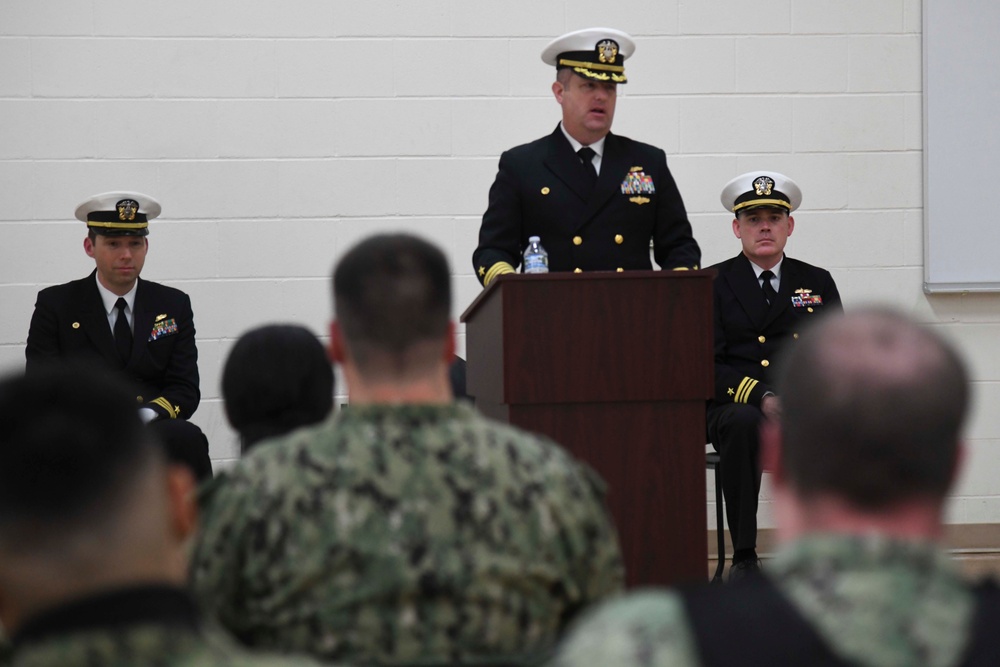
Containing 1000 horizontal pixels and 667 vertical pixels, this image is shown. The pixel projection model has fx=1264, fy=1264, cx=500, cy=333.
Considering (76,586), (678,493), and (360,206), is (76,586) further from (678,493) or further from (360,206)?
(360,206)

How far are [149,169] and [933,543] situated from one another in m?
4.31

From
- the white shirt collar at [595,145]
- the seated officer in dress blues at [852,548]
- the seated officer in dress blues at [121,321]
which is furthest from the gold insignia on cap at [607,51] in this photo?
the seated officer in dress blues at [852,548]

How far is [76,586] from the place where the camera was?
87 cm

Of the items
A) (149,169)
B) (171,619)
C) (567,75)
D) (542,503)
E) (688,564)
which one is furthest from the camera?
(149,169)

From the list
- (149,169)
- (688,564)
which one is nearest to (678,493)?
(688,564)

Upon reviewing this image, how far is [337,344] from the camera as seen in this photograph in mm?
1521

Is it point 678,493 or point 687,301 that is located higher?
point 687,301

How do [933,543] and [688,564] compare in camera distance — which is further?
[688,564]

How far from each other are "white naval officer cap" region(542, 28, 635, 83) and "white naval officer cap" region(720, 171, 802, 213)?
1.00 metres

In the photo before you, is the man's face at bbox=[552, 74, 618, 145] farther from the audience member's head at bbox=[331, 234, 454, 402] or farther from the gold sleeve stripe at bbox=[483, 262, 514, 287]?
the audience member's head at bbox=[331, 234, 454, 402]

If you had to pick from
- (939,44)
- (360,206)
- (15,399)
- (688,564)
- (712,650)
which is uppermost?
(939,44)

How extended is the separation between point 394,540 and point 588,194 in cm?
235

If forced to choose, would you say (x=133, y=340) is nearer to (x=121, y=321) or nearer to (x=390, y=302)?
(x=121, y=321)

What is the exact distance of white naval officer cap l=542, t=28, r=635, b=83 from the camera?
11.6ft
